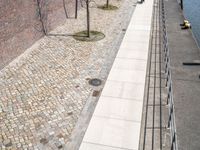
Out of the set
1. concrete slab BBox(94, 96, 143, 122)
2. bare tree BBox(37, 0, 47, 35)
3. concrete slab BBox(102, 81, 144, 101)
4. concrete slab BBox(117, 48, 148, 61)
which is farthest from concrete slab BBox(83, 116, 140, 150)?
bare tree BBox(37, 0, 47, 35)

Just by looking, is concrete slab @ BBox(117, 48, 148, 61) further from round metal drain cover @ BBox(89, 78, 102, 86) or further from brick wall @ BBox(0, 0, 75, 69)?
brick wall @ BBox(0, 0, 75, 69)

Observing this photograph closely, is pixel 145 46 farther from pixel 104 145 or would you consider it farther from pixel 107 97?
pixel 104 145

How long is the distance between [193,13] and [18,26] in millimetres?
21570

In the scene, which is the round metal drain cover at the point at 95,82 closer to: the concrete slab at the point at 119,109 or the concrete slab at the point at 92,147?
the concrete slab at the point at 119,109

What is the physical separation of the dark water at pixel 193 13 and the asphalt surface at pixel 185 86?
5.28m

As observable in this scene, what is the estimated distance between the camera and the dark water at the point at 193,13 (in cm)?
2682

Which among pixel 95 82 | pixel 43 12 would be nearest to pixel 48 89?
pixel 95 82

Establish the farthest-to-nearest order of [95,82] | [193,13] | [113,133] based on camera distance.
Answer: [193,13]
[95,82]
[113,133]

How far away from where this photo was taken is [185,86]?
44.1 feet

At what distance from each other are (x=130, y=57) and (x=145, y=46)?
2155mm

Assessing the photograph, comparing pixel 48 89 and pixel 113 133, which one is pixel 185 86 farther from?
pixel 48 89

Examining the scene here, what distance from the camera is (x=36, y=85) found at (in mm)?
13562

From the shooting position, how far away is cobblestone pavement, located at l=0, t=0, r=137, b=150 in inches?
416

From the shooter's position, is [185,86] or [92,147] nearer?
[92,147]
